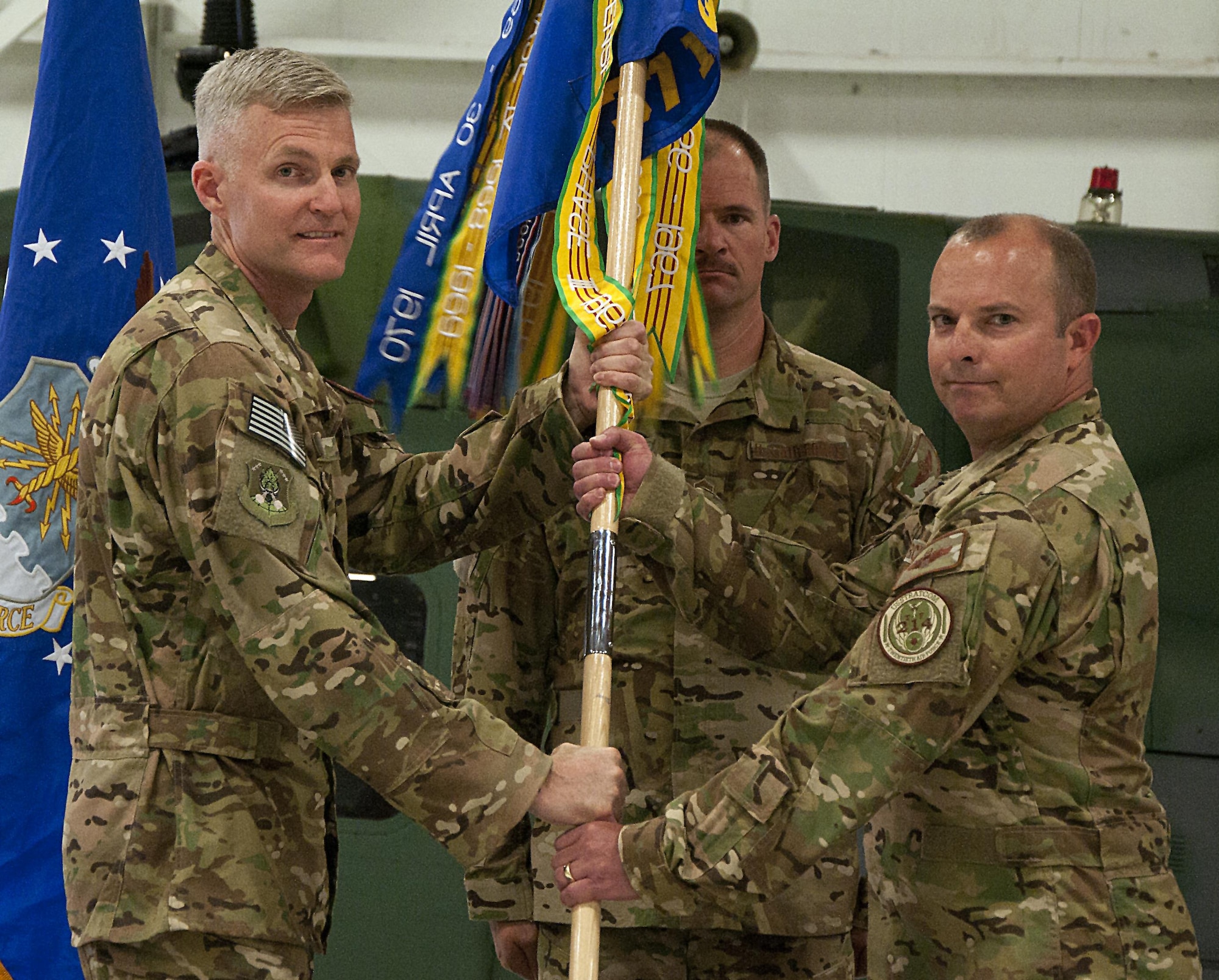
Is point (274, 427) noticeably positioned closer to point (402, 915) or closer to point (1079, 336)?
point (1079, 336)

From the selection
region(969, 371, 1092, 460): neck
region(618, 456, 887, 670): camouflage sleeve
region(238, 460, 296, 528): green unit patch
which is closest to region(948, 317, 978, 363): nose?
region(969, 371, 1092, 460): neck

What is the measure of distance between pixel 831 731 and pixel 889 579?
0.70 m

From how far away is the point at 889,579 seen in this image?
9.72ft

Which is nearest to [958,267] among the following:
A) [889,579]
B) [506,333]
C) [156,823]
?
[889,579]

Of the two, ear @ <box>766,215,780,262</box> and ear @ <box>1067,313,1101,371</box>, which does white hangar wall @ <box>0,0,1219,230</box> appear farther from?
ear @ <box>1067,313,1101,371</box>

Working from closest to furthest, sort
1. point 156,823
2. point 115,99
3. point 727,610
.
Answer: point 156,823 < point 727,610 < point 115,99

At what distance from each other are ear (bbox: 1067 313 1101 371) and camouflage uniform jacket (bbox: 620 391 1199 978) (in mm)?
178

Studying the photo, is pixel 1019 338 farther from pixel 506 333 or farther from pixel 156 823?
pixel 156 823

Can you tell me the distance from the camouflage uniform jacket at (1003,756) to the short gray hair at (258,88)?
4.30 ft

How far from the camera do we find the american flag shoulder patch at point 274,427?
227 centimetres

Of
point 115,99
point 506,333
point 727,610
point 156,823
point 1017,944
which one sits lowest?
point 1017,944

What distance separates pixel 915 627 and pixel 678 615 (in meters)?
0.85

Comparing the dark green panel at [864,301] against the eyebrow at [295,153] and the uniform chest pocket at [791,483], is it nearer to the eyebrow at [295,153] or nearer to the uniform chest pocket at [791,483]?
the uniform chest pocket at [791,483]

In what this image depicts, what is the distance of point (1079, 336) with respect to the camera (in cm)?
251
